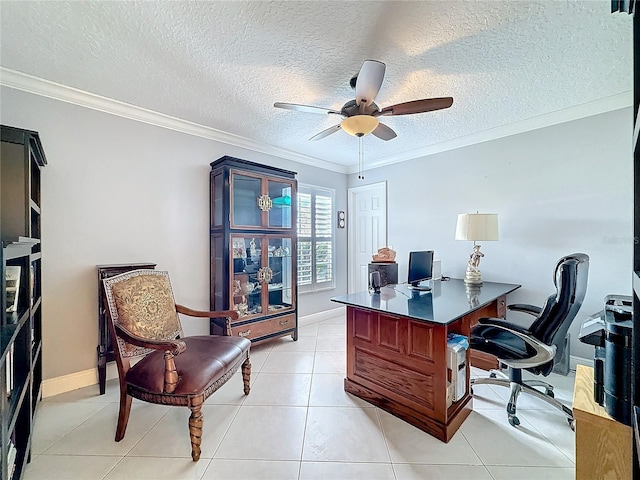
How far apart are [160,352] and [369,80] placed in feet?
7.09

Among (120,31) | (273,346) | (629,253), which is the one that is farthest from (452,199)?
(120,31)

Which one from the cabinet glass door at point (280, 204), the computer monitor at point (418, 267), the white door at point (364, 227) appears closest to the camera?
the computer monitor at point (418, 267)

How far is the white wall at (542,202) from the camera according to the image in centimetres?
229

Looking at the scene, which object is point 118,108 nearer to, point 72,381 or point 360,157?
point 72,381

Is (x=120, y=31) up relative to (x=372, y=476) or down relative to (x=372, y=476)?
up

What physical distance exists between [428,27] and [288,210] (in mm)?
2161

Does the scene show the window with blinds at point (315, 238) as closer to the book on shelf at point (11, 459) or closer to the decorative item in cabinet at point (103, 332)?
the decorative item in cabinet at point (103, 332)

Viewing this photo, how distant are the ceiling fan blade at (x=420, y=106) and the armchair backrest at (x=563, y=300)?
1.23 m

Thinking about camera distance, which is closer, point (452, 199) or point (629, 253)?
point (629, 253)

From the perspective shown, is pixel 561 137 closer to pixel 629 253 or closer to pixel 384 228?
pixel 629 253

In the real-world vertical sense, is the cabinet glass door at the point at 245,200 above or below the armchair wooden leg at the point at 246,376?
above

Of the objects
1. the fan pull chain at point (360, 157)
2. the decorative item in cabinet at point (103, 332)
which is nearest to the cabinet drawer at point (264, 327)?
the decorative item in cabinet at point (103, 332)

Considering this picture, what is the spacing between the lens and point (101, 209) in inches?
90.2

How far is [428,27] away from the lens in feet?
4.88
